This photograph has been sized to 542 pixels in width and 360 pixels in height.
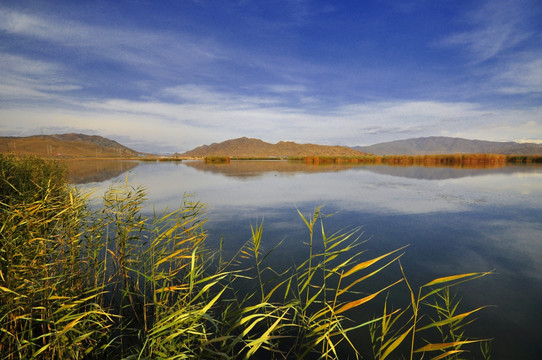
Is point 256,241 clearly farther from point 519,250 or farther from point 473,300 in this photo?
point 519,250

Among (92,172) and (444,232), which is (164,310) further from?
(92,172)

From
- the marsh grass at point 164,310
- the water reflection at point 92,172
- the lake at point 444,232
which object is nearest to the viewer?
the marsh grass at point 164,310

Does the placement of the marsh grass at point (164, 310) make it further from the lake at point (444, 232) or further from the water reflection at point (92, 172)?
the water reflection at point (92, 172)

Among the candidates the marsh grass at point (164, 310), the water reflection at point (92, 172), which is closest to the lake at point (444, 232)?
the marsh grass at point (164, 310)

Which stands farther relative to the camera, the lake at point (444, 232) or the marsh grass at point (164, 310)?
the lake at point (444, 232)

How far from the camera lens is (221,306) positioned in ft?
14.9

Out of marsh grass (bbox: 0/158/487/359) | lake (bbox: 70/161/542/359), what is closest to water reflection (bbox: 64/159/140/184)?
lake (bbox: 70/161/542/359)

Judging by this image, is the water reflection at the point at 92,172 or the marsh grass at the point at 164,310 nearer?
the marsh grass at the point at 164,310

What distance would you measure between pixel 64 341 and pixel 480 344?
5644 mm

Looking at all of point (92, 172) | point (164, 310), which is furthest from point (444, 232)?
point (92, 172)

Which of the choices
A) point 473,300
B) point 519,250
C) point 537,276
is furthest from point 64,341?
point 519,250

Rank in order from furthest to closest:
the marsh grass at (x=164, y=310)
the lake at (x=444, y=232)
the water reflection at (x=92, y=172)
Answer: the water reflection at (x=92, y=172)
the lake at (x=444, y=232)
the marsh grass at (x=164, y=310)

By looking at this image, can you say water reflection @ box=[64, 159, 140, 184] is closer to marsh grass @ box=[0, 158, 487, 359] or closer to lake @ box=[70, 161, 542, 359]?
lake @ box=[70, 161, 542, 359]

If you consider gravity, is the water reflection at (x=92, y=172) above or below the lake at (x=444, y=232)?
above
